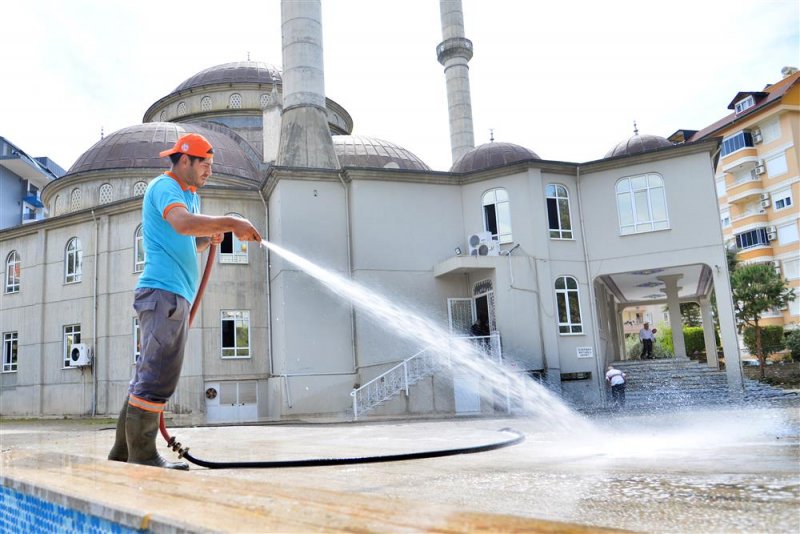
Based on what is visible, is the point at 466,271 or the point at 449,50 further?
the point at 449,50

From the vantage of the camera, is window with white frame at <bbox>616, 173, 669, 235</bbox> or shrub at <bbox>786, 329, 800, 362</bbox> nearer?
window with white frame at <bbox>616, 173, 669, 235</bbox>

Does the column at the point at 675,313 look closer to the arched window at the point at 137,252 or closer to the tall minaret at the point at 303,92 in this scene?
the tall minaret at the point at 303,92

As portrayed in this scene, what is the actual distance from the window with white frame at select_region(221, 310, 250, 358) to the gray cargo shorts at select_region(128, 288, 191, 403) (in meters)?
20.0

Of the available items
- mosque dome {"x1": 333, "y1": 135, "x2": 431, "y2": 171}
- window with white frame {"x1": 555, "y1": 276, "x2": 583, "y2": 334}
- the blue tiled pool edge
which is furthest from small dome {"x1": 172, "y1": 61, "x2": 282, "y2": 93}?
the blue tiled pool edge

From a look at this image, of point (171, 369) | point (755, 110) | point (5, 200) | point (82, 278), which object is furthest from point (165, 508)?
point (5, 200)

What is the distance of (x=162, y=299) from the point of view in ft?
14.4

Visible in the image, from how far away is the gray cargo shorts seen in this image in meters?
4.33

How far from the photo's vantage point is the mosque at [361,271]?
21.5m

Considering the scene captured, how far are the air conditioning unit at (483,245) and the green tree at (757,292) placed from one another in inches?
871

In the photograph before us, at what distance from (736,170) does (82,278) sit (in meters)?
49.2

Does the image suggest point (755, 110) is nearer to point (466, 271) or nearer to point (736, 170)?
point (736, 170)

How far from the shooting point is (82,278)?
26.6 m

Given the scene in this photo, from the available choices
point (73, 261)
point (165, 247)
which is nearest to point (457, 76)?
point (73, 261)

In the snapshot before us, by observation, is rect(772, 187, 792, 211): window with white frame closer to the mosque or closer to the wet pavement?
the mosque
